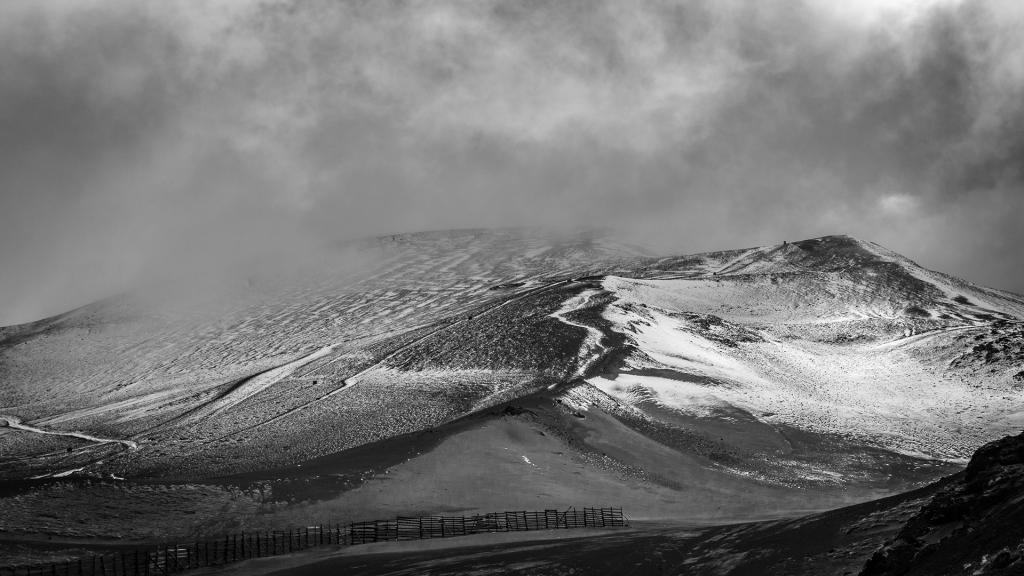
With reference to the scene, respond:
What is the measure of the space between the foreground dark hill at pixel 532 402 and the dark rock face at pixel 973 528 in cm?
2740

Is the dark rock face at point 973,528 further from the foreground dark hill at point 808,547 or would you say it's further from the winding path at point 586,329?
the winding path at point 586,329

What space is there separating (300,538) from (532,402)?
30835 millimetres

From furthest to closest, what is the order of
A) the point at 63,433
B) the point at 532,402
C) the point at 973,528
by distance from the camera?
the point at 63,433 < the point at 532,402 < the point at 973,528

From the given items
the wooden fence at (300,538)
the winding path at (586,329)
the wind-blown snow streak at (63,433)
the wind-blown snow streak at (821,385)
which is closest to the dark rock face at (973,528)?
the wooden fence at (300,538)

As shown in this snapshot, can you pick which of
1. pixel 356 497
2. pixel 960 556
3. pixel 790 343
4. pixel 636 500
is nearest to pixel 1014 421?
pixel 790 343

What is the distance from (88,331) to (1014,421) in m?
155

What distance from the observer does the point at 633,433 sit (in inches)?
2985

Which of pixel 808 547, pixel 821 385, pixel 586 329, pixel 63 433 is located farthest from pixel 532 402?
pixel 63 433

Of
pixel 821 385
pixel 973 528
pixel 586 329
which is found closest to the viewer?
pixel 973 528

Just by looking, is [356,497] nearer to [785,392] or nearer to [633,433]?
[633,433]

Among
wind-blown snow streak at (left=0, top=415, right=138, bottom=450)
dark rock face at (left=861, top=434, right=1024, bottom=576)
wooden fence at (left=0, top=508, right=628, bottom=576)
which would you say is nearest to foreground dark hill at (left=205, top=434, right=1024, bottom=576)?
dark rock face at (left=861, top=434, right=1024, bottom=576)

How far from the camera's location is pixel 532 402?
79625 mm

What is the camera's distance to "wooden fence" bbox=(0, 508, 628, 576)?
45.9m

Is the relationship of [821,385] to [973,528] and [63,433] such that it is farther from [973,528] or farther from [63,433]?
[63,433]
